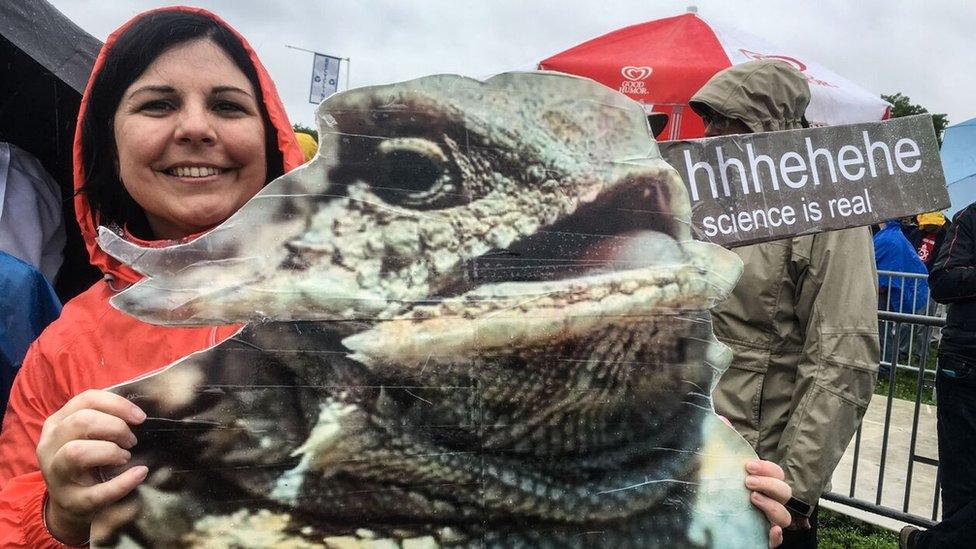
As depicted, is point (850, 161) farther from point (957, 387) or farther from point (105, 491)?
point (957, 387)

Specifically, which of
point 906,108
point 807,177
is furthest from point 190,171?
point 906,108

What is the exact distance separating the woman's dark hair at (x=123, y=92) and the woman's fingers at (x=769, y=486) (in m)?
1.04

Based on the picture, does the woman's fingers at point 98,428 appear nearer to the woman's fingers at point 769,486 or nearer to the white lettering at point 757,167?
the woman's fingers at point 769,486

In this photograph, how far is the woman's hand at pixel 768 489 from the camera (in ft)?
3.80

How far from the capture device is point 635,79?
5.31 meters

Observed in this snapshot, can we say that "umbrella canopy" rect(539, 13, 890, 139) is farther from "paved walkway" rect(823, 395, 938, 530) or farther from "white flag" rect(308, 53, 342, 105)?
"white flag" rect(308, 53, 342, 105)

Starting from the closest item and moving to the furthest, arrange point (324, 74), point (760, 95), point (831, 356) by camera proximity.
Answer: point (831, 356) → point (760, 95) → point (324, 74)

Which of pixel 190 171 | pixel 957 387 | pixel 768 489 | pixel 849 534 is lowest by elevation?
pixel 849 534

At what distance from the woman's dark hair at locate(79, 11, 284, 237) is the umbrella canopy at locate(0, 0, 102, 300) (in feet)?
4.58

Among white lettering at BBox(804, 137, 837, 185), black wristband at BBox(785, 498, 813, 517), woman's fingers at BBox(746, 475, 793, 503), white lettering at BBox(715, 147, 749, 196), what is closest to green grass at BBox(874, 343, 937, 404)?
black wristband at BBox(785, 498, 813, 517)

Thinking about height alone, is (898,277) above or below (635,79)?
below

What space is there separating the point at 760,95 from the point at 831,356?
0.89m

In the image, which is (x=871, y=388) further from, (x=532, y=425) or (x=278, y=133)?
(x=278, y=133)

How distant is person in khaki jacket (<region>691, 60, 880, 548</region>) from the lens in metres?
2.23
